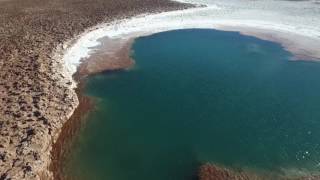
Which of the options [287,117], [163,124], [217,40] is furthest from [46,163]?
[217,40]

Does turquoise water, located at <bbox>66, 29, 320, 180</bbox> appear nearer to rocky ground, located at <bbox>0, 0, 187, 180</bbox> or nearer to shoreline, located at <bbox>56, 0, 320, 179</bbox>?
shoreline, located at <bbox>56, 0, 320, 179</bbox>

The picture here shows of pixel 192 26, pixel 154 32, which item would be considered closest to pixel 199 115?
pixel 154 32

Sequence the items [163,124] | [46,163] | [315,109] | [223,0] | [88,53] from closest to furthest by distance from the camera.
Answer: [46,163] < [163,124] < [315,109] < [88,53] < [223,0]

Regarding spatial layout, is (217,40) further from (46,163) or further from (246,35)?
(46,163)

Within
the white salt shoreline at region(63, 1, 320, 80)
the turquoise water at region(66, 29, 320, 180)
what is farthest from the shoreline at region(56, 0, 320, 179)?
the turquoise water at region(66, 29, 320, 180)

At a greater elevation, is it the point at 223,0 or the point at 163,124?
the point at 223,0

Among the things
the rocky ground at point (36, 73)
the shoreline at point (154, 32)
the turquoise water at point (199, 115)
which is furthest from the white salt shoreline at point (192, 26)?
the turquoise water at point (199, 115)
